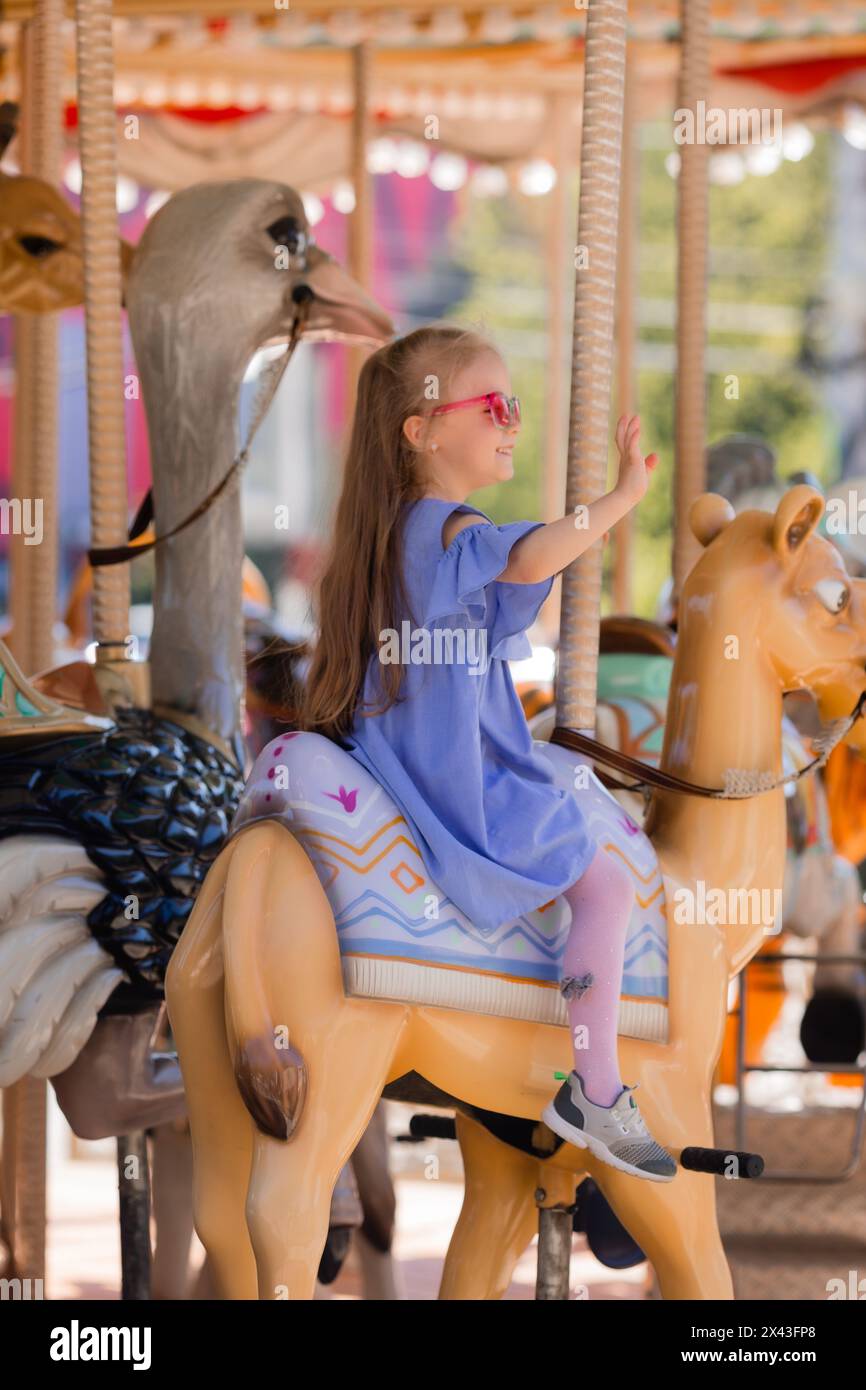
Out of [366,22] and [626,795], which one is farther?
[366,22]

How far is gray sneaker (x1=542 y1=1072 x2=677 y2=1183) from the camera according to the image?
6.70ft

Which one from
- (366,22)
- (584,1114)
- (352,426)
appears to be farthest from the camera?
(366,22)

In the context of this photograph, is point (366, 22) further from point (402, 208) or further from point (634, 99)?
point (402, 208)

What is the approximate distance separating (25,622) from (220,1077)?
1.78 m

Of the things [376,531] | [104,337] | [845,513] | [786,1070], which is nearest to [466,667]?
[376,531]

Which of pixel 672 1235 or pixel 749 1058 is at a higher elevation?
pixel 672 1235

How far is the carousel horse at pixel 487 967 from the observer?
2.01 meters

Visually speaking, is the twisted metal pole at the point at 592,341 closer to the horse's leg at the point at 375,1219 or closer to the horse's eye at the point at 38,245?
the horse's leg at the point at 375,1219

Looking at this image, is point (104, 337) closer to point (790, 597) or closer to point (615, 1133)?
point (790, 597)

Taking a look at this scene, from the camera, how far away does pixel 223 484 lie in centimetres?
294

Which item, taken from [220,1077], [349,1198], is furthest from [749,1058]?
[220,1077]

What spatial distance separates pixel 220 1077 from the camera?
212cm
